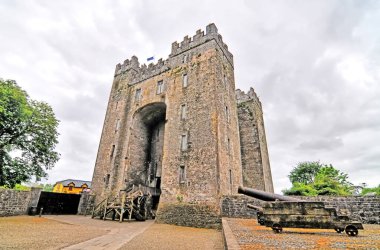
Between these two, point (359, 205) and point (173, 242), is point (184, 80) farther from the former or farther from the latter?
point (359, 205)

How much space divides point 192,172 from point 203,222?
3087 millimetres

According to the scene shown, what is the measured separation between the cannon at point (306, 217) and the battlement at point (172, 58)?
14.4m

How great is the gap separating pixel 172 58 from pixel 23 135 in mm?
15165

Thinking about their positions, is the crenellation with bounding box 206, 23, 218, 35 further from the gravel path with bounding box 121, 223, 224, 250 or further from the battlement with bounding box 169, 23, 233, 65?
the gravel path with bounding box 121, 223, 224, 250

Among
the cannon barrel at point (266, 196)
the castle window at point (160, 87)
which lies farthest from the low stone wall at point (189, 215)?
the castle window at point (160, 87)

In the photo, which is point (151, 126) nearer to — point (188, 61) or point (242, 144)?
point (188, 61)

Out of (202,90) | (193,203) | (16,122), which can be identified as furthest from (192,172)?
(16,122)

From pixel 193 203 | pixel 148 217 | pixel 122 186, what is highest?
pixel 122 186

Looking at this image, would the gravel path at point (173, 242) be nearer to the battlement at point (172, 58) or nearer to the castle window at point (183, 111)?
the castle window at point (183, 111)

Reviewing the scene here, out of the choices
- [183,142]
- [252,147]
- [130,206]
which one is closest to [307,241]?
[183,142]

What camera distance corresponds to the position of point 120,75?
2292 cm

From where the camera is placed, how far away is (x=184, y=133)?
47.9ft

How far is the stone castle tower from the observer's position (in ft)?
41.9

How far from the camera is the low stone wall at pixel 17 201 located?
13.0 m
